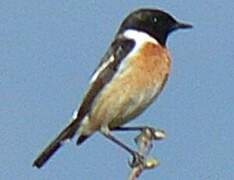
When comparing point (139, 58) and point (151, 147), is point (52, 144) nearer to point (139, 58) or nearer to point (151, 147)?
point (139, 58)

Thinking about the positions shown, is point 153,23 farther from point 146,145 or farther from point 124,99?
point 146,145

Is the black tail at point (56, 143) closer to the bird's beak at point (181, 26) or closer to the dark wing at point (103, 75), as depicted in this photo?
the dark wing at point (103, 75)

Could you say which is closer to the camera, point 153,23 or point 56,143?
point 56,143

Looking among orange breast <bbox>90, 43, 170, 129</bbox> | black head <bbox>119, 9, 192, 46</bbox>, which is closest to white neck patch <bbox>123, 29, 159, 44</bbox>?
black head <bbox>119, 9, 192, 46</bbox>

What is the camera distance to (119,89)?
6.79m

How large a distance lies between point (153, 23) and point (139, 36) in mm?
279

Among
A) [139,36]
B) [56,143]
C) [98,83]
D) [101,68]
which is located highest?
[139,36]

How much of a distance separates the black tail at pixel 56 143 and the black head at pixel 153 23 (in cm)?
110

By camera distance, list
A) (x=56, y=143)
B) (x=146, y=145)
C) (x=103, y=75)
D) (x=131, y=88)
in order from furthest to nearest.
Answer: (x=103, y=75)
(x=131, y=88)
(x=56, y=143)
(x=146, y=145)

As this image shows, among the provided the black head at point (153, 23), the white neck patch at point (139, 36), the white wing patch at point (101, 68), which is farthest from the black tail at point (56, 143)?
the black head at point (153, 23)

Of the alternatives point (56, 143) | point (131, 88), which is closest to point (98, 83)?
point (131, 88)

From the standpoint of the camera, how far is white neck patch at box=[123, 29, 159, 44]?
7256mm

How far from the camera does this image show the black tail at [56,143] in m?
6.01

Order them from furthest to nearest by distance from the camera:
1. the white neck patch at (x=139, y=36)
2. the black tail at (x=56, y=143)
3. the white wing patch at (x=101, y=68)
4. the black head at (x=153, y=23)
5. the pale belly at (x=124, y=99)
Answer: the black head at (x=153, y=23) → the white neck patch at (x=139, y=36) → the white wing patch at (x=101, y=68) → the pale belly at (x=124, y=99) → the black tail at (x=56, y=143)
